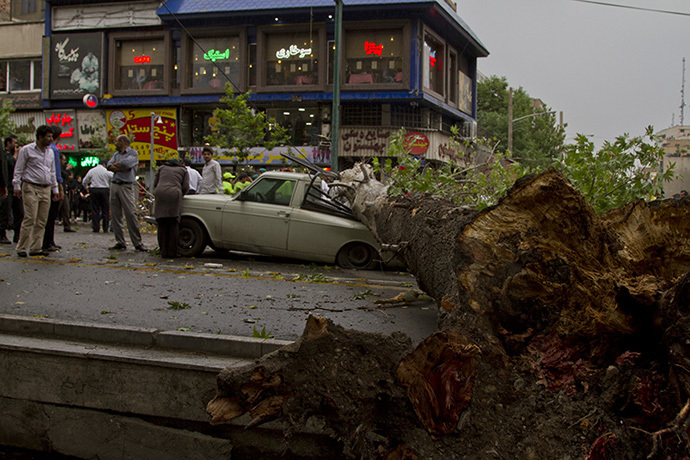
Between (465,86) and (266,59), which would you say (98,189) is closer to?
(266,59)

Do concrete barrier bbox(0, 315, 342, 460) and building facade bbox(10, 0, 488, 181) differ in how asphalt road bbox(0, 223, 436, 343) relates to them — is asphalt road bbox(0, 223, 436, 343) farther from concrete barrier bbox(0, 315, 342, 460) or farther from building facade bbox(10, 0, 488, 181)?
building facade bbox(10, 0, 488, 181)

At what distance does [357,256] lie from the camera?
374 inches

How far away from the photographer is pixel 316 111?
96.2ft

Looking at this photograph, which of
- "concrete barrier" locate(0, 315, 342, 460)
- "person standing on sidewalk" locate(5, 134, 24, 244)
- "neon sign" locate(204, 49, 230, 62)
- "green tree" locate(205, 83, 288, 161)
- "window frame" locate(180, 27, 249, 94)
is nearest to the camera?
"concrete barrier" locate(0, 315, 342, 460)

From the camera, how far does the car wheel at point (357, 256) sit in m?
9.44

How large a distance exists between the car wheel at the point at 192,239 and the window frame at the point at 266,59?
1984 centimetres

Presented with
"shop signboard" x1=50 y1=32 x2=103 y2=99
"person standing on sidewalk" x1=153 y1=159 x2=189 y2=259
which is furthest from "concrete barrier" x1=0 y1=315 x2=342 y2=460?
"shop signboard" x1=50 y1=32 x2=103 y2=99

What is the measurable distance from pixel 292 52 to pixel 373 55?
13.6 feet

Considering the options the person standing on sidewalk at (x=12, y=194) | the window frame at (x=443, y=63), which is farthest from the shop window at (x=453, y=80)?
the person standing on sidewalk at (x=12, y=194)

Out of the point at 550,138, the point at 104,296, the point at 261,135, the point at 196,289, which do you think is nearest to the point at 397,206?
the point at 196,289

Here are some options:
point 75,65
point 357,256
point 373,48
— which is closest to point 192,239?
point 357,256

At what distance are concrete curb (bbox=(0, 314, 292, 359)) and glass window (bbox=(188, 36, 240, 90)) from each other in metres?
26.4

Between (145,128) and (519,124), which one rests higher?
(519,124)

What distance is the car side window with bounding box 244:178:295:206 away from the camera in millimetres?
9758
